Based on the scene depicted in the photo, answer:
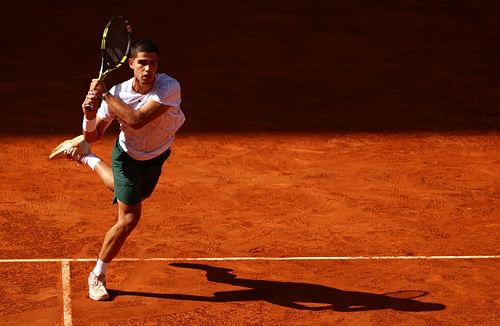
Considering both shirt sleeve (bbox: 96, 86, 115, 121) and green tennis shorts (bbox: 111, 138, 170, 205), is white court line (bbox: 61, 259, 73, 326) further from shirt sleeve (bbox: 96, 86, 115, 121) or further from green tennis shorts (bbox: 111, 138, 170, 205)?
shirt sleeve (bbox: 96, 86, 115, 121)

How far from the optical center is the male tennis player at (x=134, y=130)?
8227 mm

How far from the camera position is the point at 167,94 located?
27.3 feet

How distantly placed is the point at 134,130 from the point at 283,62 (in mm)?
8173

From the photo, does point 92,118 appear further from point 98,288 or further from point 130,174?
point 98,288

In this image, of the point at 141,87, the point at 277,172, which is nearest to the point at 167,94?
the point at 141,87

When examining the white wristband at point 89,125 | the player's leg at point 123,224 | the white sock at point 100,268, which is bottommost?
the white sock at point 100,268

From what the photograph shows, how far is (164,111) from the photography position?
8.32 meters

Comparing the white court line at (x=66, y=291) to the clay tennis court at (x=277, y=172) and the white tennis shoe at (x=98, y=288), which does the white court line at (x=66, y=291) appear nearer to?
the clay tennis court at (x=277, y=172)

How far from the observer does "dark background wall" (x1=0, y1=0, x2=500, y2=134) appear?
46.7 feet

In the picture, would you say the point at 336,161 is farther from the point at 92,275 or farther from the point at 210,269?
the point at 92,275

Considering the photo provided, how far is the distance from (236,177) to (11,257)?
3.19 m

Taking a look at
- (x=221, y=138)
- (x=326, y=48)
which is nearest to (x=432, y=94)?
(x=326, y=48)

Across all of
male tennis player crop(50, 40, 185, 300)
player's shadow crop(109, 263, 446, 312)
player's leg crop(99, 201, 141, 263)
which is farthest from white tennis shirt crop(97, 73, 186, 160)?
player's shadow crop(109, 263, 446, 312)

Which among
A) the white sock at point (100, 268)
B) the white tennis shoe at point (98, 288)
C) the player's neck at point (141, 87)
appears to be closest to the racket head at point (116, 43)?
the player's neck at point (141, 87)
